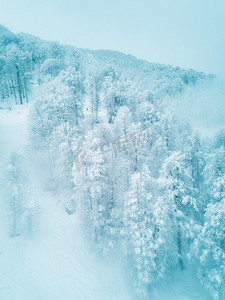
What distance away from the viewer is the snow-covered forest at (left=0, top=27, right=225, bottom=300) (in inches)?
627

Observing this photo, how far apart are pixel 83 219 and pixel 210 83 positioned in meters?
84.3

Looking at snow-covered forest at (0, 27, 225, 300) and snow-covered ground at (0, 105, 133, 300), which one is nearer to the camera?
snow-covered forest at (0, 27, 225, 300)

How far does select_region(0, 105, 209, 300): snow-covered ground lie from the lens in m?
17.3

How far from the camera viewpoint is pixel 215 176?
1628 centimetres

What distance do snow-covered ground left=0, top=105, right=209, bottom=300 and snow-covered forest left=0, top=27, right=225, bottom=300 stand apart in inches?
3.6

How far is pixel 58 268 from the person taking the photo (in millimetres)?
19312

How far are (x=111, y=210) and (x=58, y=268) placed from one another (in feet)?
25.9

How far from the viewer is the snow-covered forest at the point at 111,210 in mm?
15922

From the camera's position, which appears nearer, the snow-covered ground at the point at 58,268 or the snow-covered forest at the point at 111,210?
the snow-covered forest at the point at 111,210

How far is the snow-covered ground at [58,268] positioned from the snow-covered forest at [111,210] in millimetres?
91

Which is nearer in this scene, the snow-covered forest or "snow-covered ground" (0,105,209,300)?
the snow-covered forest

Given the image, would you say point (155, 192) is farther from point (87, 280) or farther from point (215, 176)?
point (87, 280)

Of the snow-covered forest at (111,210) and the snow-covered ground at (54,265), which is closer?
the snow-covered forest at (111,210)

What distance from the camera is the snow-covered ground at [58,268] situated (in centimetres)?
1727
